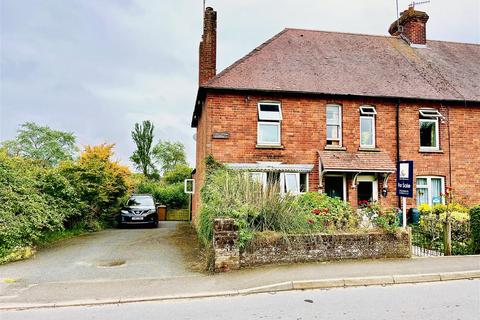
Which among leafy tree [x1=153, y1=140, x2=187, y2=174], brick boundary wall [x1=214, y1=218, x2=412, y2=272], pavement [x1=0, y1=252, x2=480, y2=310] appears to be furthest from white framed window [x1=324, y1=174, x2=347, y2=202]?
leafy tree [x1=153, y1=140, x2=187, y2=174]

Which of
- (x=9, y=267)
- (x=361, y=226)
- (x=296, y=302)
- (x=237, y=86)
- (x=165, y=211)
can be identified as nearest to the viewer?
(x=296, y=302)

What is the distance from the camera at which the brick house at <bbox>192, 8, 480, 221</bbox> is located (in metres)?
15.7

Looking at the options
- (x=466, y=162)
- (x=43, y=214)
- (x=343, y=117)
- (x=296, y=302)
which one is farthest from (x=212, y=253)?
(x=466, y=162)

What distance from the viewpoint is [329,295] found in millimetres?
7066

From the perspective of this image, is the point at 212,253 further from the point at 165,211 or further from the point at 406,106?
the point at 165,211

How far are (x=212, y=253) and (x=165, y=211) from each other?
2067 cm

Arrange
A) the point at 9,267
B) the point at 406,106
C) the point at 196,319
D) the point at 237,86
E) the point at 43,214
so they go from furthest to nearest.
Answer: the point at 406,106
the point at 237,86
the point at 43,214
the point at 9,267
the point at 196,319

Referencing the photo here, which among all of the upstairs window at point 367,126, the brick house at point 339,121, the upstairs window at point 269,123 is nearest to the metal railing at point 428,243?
the brick house at point 339,121

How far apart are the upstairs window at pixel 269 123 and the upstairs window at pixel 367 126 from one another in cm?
378

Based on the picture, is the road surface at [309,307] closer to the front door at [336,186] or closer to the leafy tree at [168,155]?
the front door at [336,186]

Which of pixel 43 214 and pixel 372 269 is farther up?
pixel 43 214

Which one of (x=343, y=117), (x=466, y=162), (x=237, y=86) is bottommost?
(x=466, y=162)

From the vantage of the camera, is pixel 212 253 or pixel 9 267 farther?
pixel 9 267

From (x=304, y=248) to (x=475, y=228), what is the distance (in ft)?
18.0
